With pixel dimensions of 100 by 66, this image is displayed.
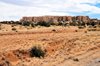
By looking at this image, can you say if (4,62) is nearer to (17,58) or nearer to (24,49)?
(17,58)

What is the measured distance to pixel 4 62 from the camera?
5.91 meters

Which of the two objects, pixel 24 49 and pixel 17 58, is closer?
pixel 17 58

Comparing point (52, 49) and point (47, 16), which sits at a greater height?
point (47, 16)

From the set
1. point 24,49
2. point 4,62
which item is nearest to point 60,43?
point 24,49

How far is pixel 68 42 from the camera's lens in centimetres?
1064

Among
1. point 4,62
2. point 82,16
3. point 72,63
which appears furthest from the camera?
point 82,16

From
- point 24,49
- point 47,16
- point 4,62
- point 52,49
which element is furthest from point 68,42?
point 47,16

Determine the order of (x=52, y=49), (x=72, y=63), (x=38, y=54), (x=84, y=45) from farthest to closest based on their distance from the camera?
(x=84, y=45) → (x=52, y=49) → (x=38, y=54) → (x=72, y=63)

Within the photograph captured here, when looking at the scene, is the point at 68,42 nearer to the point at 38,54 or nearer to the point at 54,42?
the point at 54,42

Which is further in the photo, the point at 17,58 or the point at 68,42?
the point at 68,42

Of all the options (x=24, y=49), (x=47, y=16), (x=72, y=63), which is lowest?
(x=72, y=63)

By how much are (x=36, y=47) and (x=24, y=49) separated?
965 mm

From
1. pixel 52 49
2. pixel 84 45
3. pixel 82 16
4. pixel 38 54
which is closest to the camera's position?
pixel 38 54

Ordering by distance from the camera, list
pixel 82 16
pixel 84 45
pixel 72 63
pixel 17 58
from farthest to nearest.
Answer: pixel 82 16, pixel 84 45, pixel 17 58, pixel 72 63
